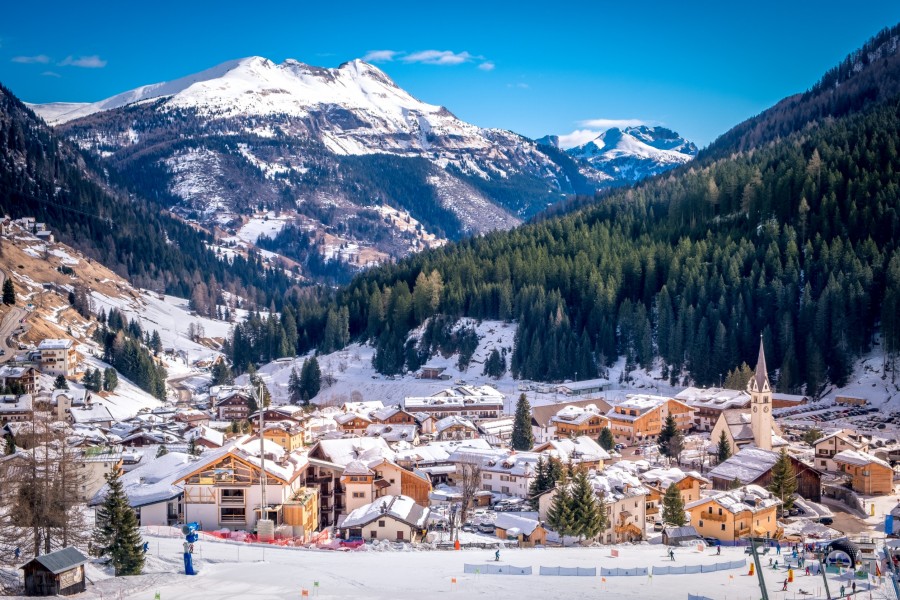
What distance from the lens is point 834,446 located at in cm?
6669

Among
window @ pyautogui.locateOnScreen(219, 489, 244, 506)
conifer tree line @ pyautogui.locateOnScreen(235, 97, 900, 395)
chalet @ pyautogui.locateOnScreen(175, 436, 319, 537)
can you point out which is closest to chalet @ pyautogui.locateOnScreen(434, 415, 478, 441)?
conifer tree line @ pyautogui.locateOnScreen(235, 97, 900, 395)

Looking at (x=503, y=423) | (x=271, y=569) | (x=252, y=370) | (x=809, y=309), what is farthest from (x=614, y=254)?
(x=271, y=569)

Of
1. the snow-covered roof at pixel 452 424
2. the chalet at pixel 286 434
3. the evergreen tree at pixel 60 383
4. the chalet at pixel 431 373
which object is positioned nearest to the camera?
the chalet at pixel 286 434

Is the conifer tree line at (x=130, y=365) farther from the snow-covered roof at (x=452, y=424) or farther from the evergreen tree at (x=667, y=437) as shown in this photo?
the evergreen tree at (x=667, y=437)

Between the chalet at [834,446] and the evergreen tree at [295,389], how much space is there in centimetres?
6426

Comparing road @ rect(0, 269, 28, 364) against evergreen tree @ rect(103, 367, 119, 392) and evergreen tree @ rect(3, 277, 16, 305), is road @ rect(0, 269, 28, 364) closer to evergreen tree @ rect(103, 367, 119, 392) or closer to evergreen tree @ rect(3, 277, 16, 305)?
evergreen tree @ rect(3, 277, 16, 305)

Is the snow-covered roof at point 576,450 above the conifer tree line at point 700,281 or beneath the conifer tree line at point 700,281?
beneath

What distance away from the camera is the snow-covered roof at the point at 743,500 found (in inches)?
1886

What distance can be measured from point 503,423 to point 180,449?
3291cm

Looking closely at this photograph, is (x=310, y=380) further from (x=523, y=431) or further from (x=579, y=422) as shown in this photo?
(x=523, y=431)

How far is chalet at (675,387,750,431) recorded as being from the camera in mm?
84125

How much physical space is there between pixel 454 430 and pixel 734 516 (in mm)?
38335

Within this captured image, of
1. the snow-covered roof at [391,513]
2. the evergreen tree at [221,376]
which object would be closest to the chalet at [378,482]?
the snow-covered roof at [391,513]

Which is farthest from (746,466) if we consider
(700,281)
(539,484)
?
(700,281)
